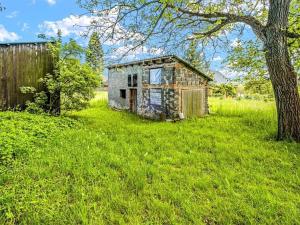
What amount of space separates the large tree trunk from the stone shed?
16.5 ft

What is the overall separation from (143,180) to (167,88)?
9.03m

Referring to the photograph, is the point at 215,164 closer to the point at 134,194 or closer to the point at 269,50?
the point at 134,194

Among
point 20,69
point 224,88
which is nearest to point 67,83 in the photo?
point 20,69

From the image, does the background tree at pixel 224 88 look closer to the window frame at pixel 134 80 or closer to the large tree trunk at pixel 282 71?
the large tree trunk at pixel 282 71

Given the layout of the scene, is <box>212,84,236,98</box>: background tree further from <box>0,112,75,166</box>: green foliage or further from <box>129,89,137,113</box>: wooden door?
<box>0,112,75,166</box>: green foliage

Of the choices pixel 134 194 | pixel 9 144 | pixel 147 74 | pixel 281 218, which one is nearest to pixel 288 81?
A: pixel 281 218

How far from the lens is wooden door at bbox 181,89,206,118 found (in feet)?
41.8

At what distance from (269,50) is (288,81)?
1.15m

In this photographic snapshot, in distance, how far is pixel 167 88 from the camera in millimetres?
12609

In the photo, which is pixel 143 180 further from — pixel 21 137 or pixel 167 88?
pixel 167 88

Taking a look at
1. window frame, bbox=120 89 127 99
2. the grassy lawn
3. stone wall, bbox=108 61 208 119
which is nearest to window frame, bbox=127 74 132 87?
stone wall, bbox=108 61 208 119

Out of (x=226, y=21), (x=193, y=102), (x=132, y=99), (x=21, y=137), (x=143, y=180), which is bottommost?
(x=143, y=180)

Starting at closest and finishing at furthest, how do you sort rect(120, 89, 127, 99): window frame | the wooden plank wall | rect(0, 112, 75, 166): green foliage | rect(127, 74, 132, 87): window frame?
rect(0, 112, 75, 166): green foliage → the wooden plank wall → rect(127, 74, 132, 87): window frame → rect(120, 89, 127, 99): window frame

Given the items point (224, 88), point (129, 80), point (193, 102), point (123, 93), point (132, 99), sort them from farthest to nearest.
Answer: point (123, 93)
point (129, 80)
point (132, 99)
point (193, 102)
point (224, 88)
